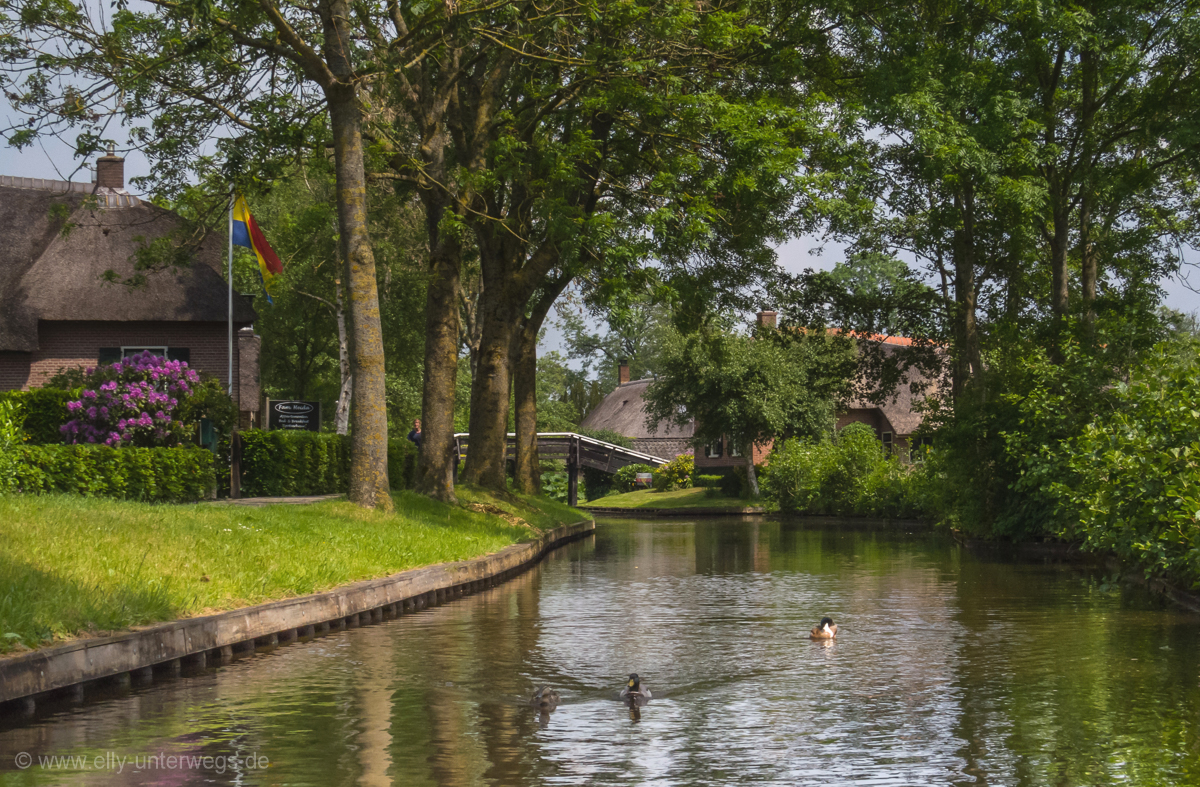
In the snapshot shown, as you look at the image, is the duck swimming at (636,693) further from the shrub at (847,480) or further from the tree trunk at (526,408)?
the shrub at (847,480)

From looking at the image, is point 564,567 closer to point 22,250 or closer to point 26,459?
point 26,459

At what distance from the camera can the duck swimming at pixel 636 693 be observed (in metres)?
8.55

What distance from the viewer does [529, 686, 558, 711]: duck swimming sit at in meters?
8.27

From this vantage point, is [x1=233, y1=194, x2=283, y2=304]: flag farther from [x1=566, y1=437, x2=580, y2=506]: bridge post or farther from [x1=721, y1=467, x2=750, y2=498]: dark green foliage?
[x1=566, y1=437, x2=580, y2=506]: bridge post

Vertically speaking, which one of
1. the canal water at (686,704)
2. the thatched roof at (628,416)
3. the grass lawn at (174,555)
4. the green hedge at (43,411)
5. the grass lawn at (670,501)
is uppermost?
the thatched roof at (628,416)

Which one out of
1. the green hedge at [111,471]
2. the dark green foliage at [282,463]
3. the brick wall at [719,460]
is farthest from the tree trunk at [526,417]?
the brick wall at [719,460]

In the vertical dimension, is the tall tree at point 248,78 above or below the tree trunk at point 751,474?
above

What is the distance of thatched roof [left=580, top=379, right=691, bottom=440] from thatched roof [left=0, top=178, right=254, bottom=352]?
49.0 m

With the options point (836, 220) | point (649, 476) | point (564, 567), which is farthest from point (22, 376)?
point (649, 476)

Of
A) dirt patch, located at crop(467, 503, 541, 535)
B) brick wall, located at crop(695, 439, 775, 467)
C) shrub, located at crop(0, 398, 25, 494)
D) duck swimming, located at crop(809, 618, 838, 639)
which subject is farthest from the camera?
brick wall, located at crop(695, 439, 775, 467)

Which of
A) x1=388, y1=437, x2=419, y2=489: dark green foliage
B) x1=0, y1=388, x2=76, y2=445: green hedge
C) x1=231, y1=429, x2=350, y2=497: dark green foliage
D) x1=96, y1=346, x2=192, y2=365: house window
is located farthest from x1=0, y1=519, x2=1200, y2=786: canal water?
x1=96, y1=346, x2=192, y2=365: house window

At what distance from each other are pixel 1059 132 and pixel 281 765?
29.3 meters

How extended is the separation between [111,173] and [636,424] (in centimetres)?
5048

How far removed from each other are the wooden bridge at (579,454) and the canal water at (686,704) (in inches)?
1982
